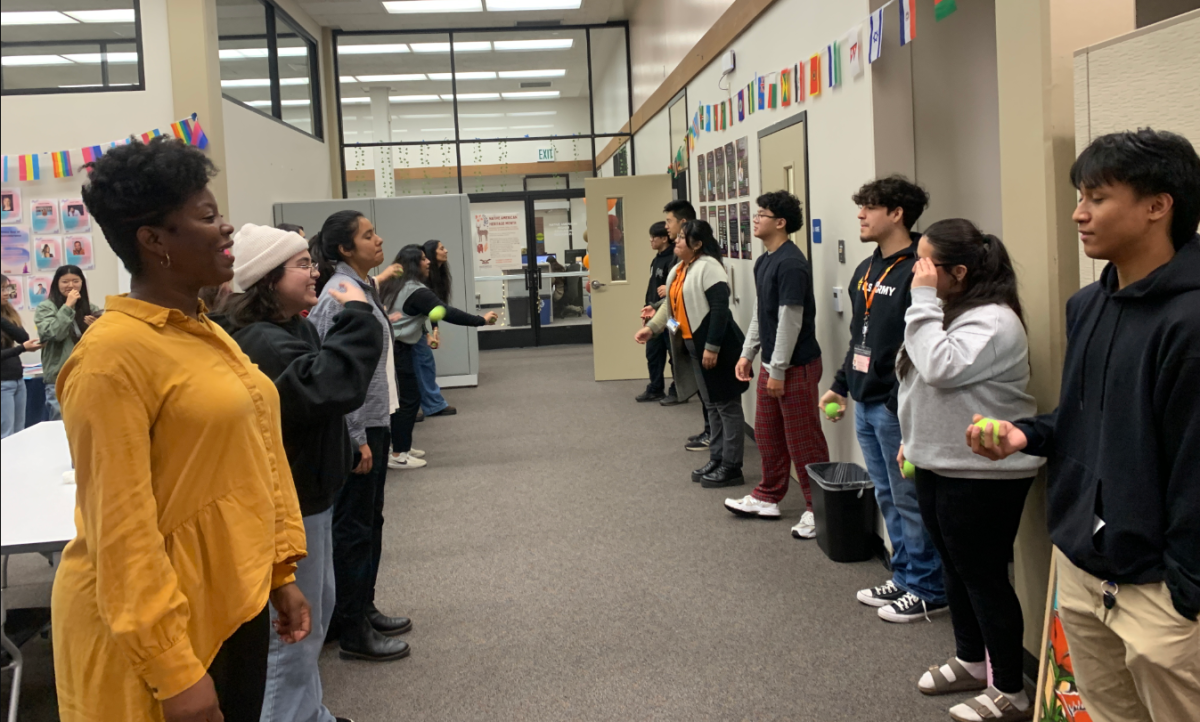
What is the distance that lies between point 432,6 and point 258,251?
8.68 meters

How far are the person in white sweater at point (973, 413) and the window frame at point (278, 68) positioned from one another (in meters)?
6.10

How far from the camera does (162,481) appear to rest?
1357 mm

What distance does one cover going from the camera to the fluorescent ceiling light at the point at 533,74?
12039 millimetres

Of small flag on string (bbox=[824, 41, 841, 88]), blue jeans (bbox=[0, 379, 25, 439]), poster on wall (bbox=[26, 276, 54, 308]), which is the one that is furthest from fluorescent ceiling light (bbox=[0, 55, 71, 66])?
small flag on string (bbox=[824, 41, 841, 88])

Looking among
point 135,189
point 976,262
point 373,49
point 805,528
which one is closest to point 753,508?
point 805,528

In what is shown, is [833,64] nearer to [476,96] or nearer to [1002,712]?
[1002,712]

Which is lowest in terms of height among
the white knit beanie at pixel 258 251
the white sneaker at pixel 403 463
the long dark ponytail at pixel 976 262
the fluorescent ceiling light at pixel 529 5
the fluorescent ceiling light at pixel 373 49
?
the white sneaker at pixel 403 463

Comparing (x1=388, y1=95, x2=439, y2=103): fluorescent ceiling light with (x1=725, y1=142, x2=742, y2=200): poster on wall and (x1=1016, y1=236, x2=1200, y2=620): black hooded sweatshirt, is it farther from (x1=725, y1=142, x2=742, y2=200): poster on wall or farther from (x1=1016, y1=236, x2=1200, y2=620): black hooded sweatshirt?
(x1=1016, y1=236, x2=1200, y2=620): black hooded sweatshirt

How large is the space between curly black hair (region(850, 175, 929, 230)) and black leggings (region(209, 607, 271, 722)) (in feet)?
7.82

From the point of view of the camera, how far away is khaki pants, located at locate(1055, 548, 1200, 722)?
1.53 metres

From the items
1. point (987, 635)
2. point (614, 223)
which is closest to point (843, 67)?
point (987, 635)

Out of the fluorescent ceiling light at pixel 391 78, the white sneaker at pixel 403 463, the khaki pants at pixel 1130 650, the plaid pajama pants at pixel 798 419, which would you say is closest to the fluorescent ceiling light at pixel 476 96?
the fluorescent ceiling light at pixel 391 78

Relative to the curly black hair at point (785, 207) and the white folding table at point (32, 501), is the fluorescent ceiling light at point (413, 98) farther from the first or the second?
the white folding table at point (32, 501)

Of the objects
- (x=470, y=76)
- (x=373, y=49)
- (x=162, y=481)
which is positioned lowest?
(x=162, y=481)
